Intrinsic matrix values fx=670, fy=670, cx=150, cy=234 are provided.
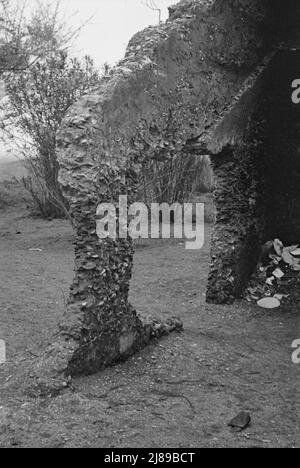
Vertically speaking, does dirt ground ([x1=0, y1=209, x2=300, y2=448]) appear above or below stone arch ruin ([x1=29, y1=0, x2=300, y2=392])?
below

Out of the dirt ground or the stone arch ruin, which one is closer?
the dirt ground

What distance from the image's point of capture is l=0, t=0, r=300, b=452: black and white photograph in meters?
3.08

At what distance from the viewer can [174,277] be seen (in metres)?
6.15

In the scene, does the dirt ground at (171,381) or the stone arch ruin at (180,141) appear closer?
the dirt ground at (171,381)

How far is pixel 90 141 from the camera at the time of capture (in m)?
3.58

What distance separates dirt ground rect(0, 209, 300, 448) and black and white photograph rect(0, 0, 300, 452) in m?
0.01

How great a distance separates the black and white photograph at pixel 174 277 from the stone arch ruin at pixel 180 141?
11 mm

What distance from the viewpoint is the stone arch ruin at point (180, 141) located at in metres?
3.55

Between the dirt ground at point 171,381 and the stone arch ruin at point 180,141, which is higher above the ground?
the stone arch ruin at point 180,141

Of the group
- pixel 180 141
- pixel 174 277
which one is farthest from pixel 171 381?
pixel 174 277

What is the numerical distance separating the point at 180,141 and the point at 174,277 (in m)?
2.02

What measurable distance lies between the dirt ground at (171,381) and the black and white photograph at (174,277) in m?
0.01

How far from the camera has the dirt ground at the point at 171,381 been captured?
2.92 meters
